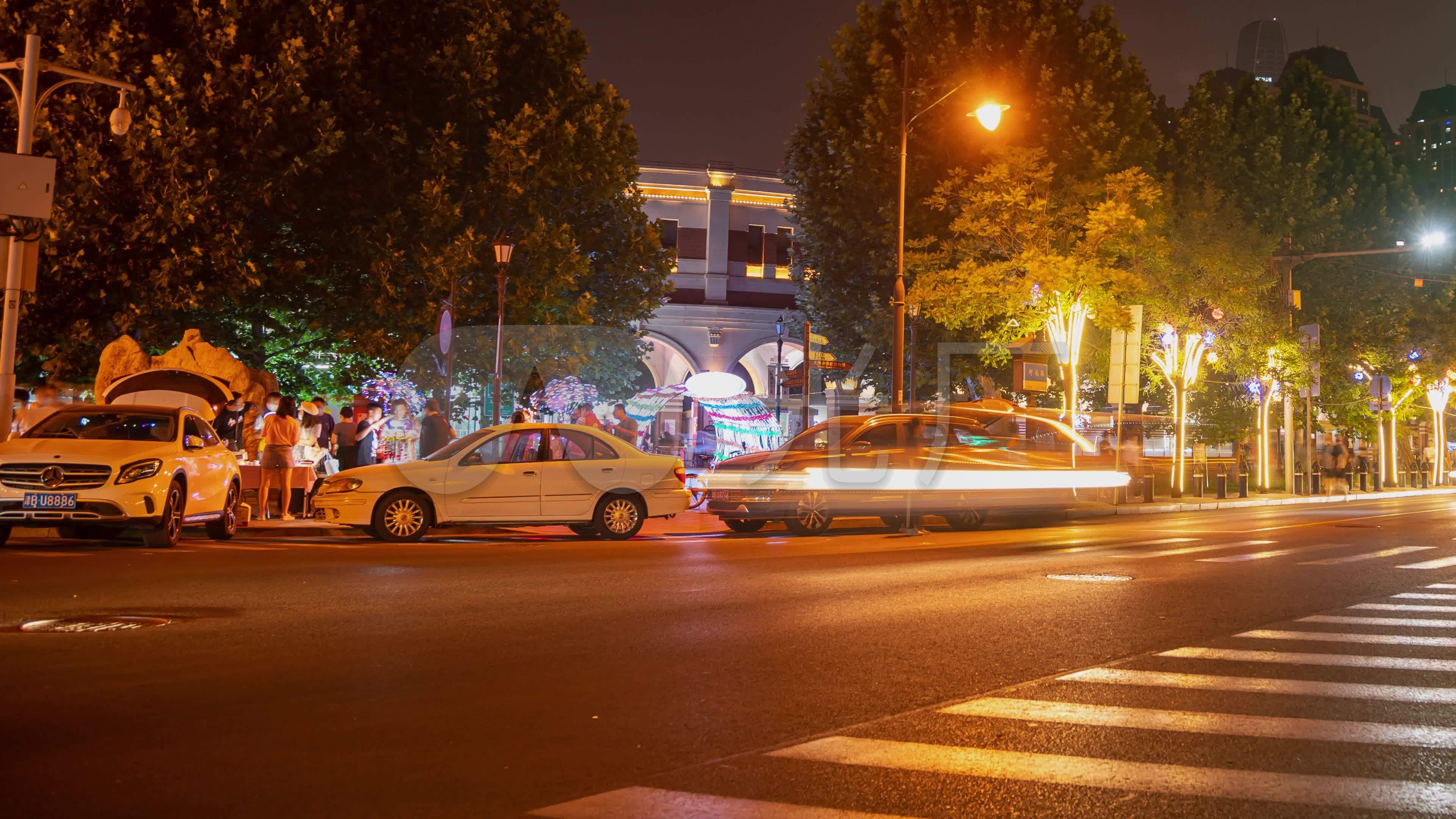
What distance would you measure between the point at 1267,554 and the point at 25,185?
17.8 meters

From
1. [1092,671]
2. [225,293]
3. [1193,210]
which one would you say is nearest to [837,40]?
[1193,210]

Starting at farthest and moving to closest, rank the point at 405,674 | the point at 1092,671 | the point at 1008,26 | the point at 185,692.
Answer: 1. the point at 1008,26
2. the point at 1092,671
3. the point at 405,674
4. the point at 185,692

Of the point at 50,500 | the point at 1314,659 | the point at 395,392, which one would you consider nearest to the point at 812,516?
the point at 50,500

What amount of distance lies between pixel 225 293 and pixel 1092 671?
2132 centimetres

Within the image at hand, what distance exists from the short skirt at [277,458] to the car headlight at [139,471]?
13.9 feet

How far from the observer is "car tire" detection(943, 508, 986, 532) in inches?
783

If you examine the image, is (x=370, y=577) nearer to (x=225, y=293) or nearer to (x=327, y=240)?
(x=225, y=293)

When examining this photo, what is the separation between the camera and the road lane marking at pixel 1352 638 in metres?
8.73

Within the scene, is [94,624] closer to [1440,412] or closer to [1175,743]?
[1175,743]

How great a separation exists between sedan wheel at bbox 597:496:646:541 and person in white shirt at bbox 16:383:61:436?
7.67m

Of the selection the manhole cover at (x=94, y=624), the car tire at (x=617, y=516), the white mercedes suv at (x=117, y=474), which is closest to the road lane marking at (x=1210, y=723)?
the manhole cover at (x=94, y=624)

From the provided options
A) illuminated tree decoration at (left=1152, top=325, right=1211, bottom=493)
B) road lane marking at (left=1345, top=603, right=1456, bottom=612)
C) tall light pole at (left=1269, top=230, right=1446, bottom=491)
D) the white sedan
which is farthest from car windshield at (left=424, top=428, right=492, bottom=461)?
tall light pole at (left=1269, top=230, right=1446, bottom=491)

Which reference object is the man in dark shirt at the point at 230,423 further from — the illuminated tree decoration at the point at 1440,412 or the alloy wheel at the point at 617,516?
the illuminated tree decoration at the point at 1440,412

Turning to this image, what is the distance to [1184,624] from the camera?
931 cm
